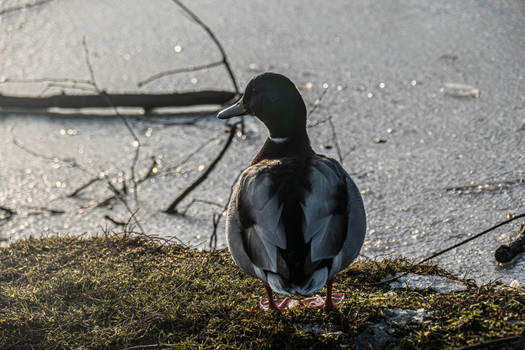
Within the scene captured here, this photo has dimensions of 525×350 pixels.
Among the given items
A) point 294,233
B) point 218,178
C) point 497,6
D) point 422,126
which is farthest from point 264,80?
point 497,6

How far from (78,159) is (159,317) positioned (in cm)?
220

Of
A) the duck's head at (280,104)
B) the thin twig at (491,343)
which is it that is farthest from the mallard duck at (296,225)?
the thin twig at (491,343)

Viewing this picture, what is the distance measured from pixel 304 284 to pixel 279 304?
0.49 meters

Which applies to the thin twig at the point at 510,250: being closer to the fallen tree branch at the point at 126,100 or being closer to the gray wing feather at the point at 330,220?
the gray wing feather at the point at 330,220

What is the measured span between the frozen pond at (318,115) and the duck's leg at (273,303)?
0.63m

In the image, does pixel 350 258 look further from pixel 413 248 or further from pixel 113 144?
pixel 113 144

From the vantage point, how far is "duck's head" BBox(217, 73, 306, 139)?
2.27 metres

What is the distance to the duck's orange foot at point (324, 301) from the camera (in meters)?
1.93

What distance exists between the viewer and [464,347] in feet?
4.90

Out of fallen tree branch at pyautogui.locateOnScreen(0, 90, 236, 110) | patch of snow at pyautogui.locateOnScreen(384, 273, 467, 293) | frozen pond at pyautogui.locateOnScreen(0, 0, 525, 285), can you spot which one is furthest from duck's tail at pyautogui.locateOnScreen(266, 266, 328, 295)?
fallen tree branch at pyautogui.locateOnScreen(0, 90, 236, 110)

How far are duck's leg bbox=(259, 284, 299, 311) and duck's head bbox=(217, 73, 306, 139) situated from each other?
656 mm

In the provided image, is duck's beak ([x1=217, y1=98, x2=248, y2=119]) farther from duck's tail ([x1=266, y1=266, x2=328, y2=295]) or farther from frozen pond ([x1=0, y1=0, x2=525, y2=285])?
duck's tail ([x1=266, y1=266, x2=328, y2=295])

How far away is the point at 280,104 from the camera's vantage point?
89.7 inches

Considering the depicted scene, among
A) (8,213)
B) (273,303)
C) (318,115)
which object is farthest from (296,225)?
(318,115)
